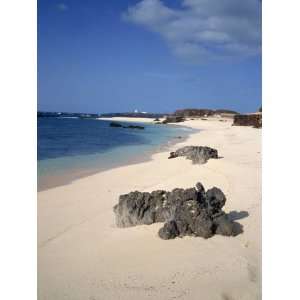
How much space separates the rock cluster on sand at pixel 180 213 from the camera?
2.86 m

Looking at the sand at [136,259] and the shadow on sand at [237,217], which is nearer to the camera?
the sand at [136,259]

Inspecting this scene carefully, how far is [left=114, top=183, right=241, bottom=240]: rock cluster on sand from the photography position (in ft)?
9.39

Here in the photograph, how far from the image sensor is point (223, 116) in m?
42.5

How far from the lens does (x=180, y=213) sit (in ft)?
9.66
